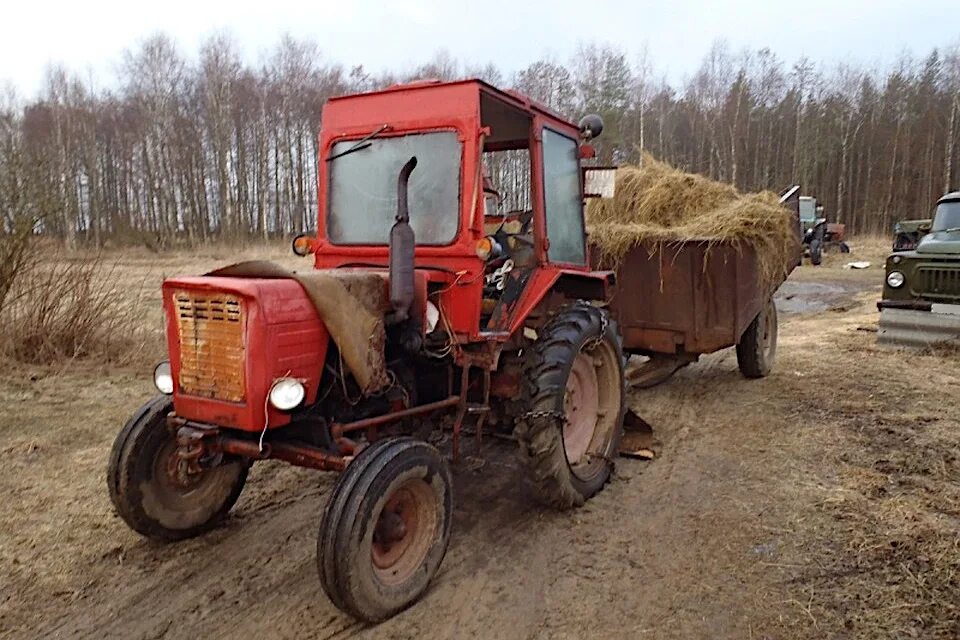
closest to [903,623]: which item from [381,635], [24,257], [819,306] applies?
[381,635]

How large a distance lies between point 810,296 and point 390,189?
46.9ft

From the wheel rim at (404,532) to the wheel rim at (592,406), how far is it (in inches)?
56.2

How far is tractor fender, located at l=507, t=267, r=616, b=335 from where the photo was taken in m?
4.09

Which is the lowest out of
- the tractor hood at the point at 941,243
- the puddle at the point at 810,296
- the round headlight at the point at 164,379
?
the puddle at the point at 810,296

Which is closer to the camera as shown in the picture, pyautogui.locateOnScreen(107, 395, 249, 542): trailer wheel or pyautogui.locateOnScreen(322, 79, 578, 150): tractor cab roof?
pyautogui.locateOnScreen(107, 395, 249, 542): trailer wheel

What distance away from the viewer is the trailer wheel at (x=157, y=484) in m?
3.45

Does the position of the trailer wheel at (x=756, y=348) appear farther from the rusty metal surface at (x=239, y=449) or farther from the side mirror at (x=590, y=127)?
the rusty metal surface at (x=239, y=449)

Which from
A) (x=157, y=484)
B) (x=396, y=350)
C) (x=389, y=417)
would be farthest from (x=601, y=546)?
(x=157, y=484)

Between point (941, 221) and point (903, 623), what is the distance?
7.85m

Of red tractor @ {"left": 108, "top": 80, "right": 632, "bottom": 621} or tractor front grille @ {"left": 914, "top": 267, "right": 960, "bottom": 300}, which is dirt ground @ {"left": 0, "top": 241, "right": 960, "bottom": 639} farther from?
tractor front grille @ {"left": 914, "top": 267, "right": 960, "bottom": 300}

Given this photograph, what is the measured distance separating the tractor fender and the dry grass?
517 centimetres

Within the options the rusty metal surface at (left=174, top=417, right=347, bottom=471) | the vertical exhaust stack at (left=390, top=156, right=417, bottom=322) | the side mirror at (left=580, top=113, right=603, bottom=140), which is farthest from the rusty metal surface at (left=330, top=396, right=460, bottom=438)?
the side mirror at (left=580, top=113, right=603, bottom=140)

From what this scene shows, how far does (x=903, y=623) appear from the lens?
2912mm

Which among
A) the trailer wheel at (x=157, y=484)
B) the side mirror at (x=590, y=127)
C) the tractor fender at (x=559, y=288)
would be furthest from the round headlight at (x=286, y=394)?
the side mirror at (x=590, y=127)
